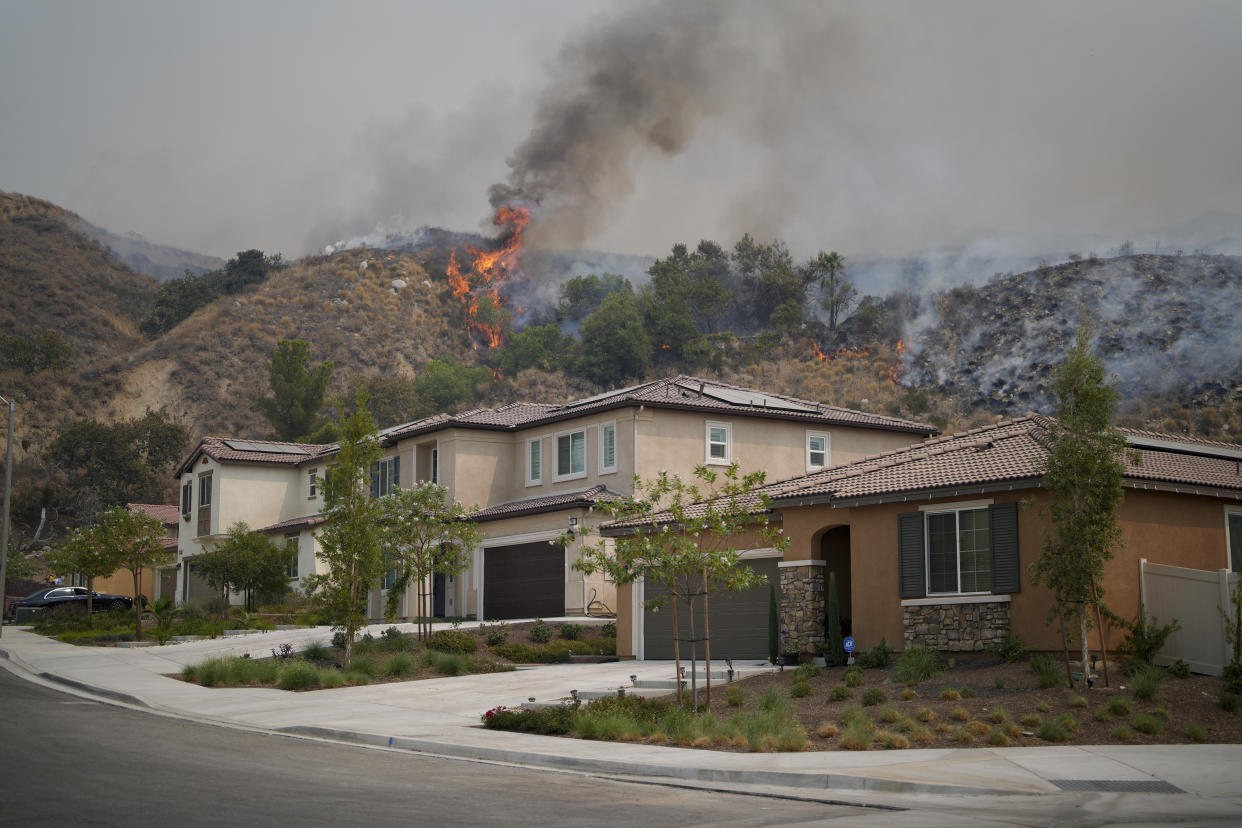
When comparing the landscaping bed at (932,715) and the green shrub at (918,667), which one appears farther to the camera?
the green shrub at (918,667)

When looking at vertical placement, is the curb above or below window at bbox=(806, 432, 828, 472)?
below

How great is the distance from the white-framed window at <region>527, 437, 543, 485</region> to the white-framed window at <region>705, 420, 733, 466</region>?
627 centimetres

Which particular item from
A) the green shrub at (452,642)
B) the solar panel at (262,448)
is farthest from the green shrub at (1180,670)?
the solar panel at (262,448)

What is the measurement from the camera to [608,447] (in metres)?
40.5

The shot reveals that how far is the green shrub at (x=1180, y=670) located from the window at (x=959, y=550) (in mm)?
2916

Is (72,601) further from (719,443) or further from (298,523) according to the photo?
(719,443)

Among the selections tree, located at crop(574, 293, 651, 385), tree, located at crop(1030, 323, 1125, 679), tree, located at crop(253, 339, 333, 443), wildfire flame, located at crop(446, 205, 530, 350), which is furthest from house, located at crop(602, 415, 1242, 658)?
wildfire flame, located at crop(446, 205, 530, 350)

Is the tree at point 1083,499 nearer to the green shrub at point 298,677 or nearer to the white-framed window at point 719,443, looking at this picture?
the green shrub at point 298,677

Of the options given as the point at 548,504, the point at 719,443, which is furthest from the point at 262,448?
the point at 719,443

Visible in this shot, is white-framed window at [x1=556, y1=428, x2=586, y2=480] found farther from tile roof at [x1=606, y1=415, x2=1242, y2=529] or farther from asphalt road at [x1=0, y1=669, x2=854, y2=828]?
asphalt road at [x1=0, y1=669, x2=854, y2=828]

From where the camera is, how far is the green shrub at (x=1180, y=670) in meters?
20.7

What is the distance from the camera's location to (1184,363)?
77.6 m

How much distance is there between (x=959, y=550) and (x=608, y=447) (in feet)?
60.1

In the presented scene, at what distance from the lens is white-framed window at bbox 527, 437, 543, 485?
43.4m
